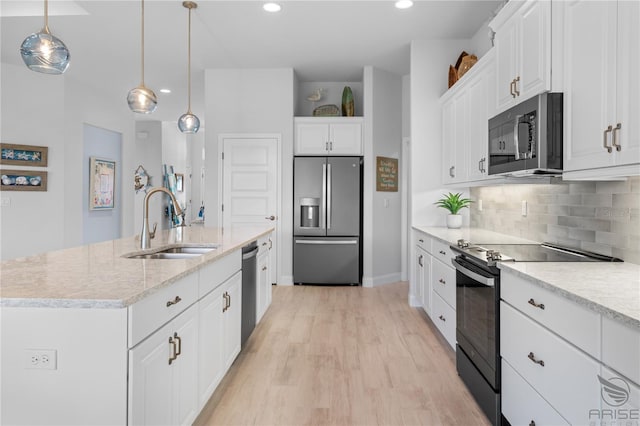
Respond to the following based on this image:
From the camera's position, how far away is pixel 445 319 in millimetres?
3125

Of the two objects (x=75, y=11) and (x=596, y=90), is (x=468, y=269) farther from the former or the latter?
(x=75, y=11)

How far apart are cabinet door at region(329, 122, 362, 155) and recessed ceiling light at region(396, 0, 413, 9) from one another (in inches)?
76.9

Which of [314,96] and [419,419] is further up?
[314,96]

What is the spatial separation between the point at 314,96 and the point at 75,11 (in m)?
3.08

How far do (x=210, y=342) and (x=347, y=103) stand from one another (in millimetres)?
4378

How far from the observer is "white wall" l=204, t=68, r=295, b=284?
5.62m

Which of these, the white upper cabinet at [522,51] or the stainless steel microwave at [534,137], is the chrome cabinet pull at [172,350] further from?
the white upper cabinet at [522,51]

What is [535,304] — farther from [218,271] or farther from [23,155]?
[23,155]

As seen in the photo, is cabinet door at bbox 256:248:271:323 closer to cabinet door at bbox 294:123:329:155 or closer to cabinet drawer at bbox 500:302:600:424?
cabinet drawer at bbox 500:302:600:424

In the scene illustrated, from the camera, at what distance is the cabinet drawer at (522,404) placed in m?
1.56

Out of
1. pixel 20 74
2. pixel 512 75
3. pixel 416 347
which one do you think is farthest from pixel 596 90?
pixel 20 74

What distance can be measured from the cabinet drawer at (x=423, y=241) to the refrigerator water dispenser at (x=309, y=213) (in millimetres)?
1686

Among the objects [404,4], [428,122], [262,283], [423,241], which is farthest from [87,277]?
[428,122]

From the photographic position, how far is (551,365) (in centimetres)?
153
